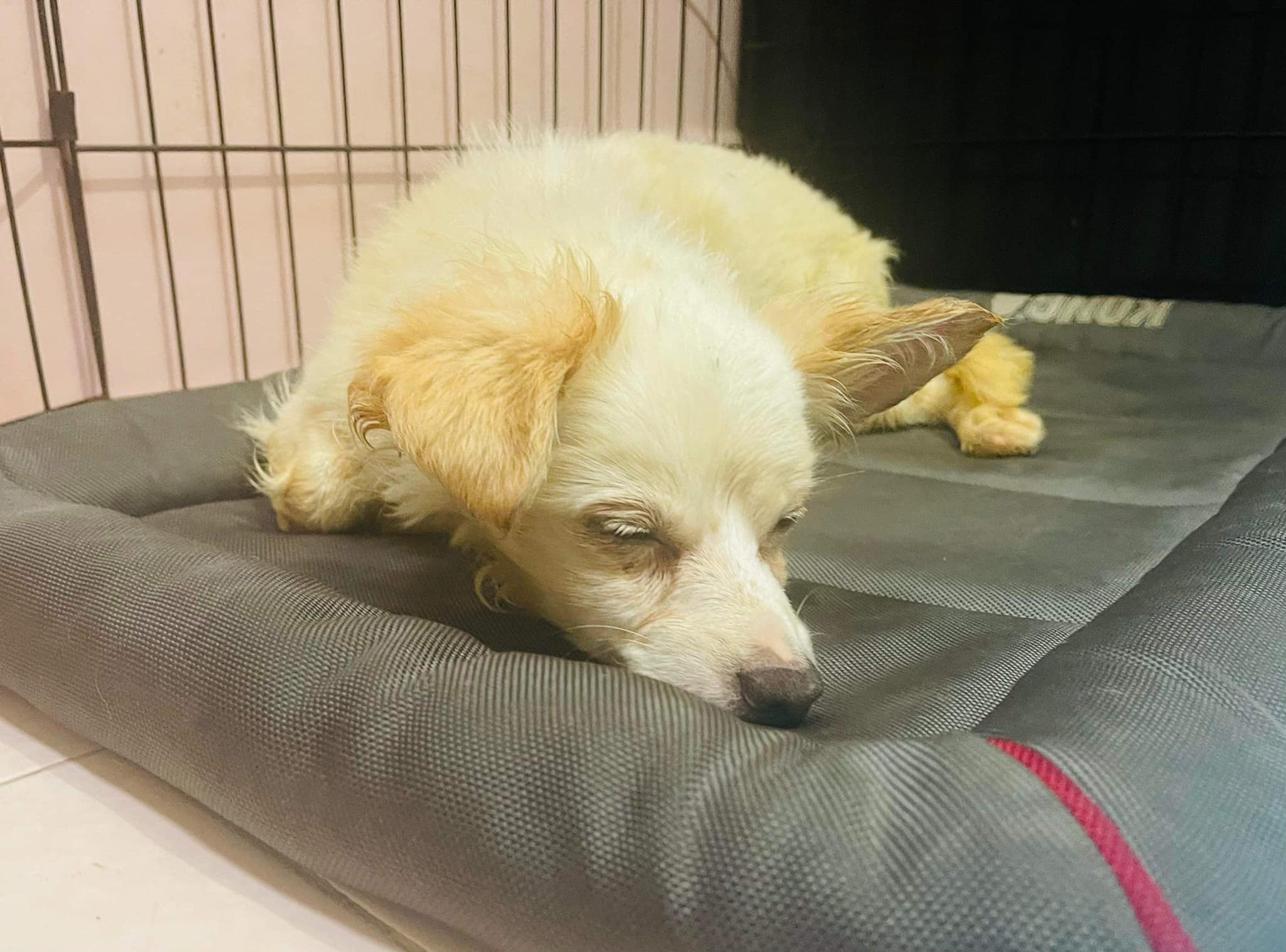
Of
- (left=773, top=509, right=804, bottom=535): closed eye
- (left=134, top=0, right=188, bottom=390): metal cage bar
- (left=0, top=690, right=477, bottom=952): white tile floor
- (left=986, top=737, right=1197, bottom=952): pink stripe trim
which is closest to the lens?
(left=986, top=737, right=1197, bottom=952): pink stripe trim

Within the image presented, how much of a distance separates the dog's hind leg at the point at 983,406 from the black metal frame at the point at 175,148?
3.60 ft

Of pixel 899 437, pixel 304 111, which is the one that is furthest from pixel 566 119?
pixel 899 437

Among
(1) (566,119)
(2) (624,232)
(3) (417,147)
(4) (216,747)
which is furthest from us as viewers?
(1) (566,119)

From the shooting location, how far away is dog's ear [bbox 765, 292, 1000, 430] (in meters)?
1.21

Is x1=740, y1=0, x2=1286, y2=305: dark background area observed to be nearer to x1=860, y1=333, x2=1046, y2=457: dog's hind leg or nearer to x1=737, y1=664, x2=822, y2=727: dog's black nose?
x1=860, y1=333, x2=1046, y2=457: dog's hind leg

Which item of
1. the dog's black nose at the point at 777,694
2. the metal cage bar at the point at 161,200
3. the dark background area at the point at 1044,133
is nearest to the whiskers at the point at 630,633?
the dog's black nose at the point at 777,694

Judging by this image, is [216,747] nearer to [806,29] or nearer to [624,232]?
[624,232]

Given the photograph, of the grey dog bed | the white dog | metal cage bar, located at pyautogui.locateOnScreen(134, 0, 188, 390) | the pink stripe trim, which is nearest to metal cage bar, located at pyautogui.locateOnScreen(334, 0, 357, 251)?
metal cage bar, located at pyautogui.locateOnScreen(134, 0, 188, 390)

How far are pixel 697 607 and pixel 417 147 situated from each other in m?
2.01

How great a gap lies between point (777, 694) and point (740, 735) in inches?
5.6

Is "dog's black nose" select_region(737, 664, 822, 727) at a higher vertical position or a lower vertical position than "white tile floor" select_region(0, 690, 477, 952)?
higher

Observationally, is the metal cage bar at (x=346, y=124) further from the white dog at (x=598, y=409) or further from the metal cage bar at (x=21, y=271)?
the white dog at (x=598, y=409)

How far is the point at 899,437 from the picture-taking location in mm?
2137

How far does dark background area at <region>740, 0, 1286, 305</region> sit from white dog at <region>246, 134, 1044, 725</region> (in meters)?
1.99
